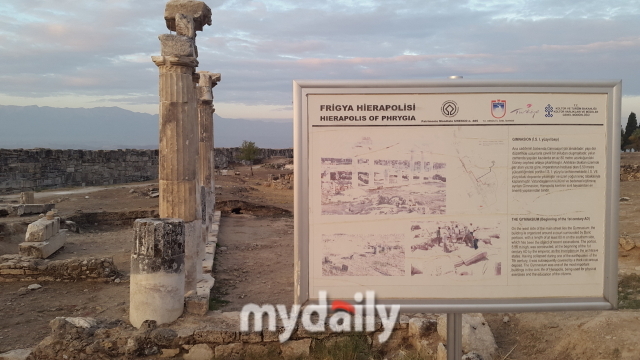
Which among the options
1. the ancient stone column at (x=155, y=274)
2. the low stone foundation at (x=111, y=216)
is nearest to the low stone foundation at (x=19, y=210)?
the low stone foundation at (x=111, y=216)

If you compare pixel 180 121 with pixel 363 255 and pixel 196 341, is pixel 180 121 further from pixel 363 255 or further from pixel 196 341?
pixel 363 255

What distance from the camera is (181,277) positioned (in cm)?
629

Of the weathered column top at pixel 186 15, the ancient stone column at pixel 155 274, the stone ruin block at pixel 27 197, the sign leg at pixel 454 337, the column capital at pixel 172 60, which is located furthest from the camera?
the stone ruin block at pixel 27 197

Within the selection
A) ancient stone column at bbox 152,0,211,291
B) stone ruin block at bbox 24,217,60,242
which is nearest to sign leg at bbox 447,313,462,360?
ancient stone column at bbox 152,0,211,291

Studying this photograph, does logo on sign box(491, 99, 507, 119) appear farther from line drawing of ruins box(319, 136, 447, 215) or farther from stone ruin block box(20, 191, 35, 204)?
stone ruin block box(20, 191, 35, 204)

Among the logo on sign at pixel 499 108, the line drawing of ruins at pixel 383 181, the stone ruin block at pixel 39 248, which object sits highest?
the logo on sign at pixel 499 108

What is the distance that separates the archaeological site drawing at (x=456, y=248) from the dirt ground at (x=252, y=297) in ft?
7.91

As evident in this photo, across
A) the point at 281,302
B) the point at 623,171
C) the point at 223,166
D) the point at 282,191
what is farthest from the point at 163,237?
the point at 223,166

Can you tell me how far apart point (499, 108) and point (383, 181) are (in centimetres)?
98

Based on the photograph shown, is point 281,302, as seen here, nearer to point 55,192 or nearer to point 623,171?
point 55,192

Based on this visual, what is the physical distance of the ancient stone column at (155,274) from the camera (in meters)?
5.98

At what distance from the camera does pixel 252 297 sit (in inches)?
317

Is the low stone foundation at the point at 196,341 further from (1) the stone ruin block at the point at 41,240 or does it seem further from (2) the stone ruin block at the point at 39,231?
(2) the stone ruin block at the point at 39,231

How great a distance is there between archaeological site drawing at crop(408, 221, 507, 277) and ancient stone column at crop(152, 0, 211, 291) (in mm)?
4698
